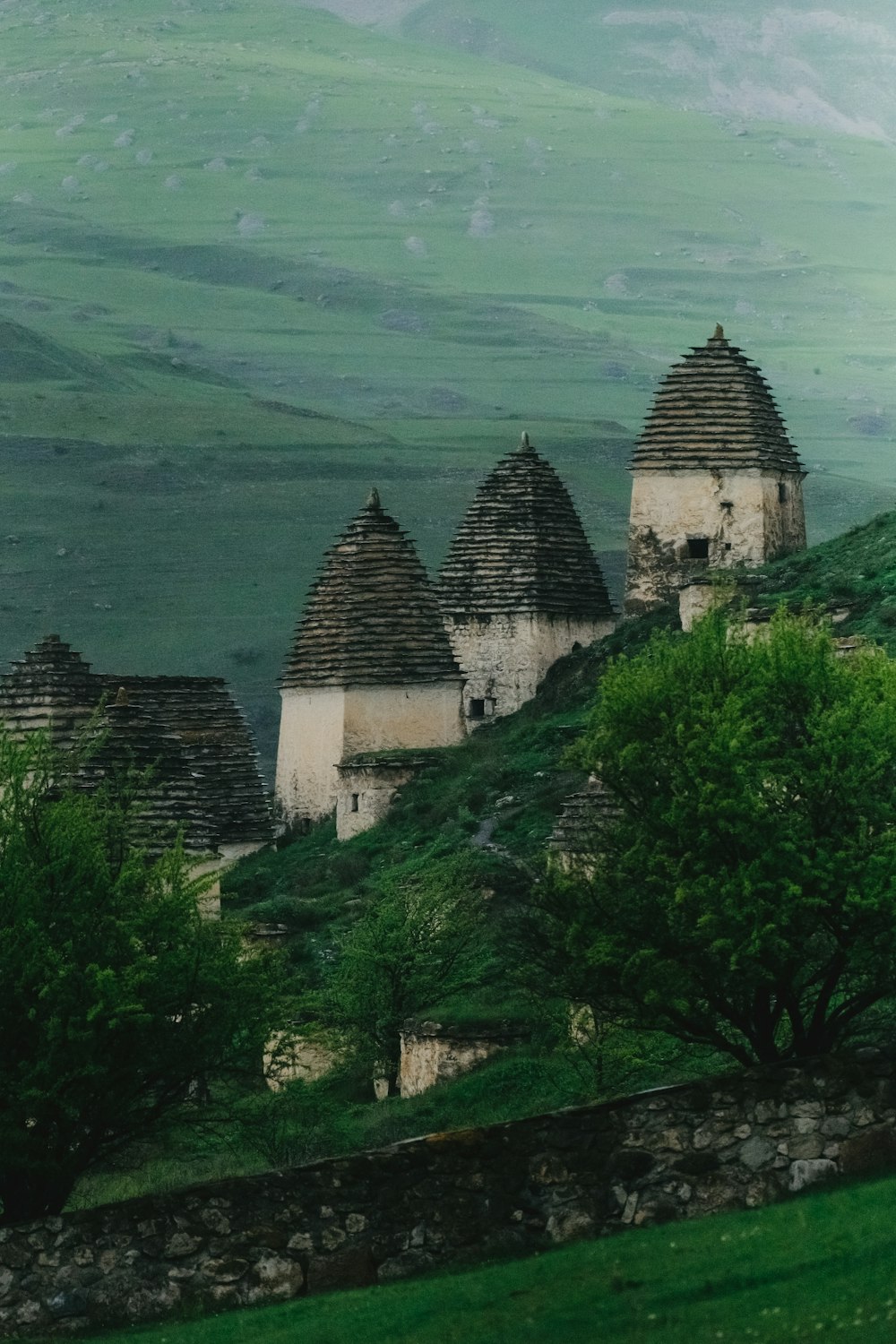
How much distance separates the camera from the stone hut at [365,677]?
71.2 metres

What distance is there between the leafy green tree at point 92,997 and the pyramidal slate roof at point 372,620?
3712cm

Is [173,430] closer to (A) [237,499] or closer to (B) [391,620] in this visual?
(A) [237,499]

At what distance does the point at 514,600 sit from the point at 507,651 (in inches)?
48.4

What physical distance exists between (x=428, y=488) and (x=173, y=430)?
20.3 m

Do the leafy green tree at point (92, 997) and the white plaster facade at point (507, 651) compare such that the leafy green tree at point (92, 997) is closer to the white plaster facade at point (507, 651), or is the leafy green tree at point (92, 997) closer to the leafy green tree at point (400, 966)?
the leafy green tree at point (400, 966)

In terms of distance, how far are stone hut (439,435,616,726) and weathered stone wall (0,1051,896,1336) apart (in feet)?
166

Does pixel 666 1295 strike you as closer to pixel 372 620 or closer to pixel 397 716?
pixel 397 716

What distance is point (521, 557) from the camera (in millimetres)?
75688

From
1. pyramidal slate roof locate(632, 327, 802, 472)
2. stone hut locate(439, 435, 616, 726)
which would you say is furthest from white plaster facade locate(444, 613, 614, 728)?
pyramidal slate roof locate(632, 327, 802, 472)

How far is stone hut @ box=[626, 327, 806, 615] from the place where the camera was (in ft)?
241

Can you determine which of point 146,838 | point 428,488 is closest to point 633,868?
point 146,838

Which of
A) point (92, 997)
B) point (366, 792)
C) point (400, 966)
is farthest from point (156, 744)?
point (92, 997)

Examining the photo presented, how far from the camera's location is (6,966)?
99.0ft

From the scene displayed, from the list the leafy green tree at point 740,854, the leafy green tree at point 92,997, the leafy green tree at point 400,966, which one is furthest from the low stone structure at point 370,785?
the leafy green tree at point 92,997
